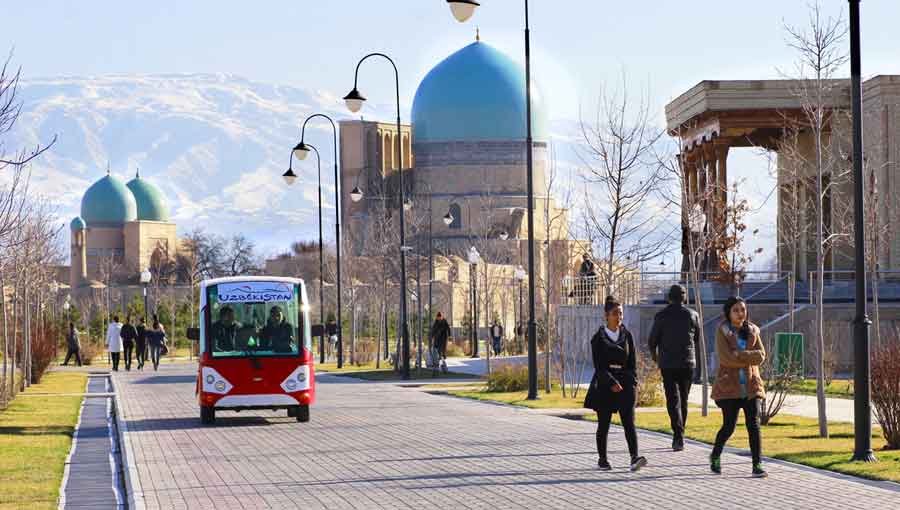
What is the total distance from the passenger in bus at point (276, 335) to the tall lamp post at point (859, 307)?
10140 millimetres

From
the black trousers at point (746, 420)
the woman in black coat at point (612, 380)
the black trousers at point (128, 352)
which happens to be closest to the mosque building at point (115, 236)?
the black trousers at point (128, 352)

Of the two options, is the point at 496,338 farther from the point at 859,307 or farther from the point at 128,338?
the point at 859,307

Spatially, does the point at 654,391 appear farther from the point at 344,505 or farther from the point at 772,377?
the point at 344,505

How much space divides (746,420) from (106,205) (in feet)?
317

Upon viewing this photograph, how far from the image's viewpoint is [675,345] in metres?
16.5

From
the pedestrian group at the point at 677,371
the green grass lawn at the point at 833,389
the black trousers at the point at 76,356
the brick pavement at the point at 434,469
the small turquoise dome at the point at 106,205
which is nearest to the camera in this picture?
the brick pavement at the point at 434,469

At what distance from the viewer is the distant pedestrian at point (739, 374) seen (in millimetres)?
14164

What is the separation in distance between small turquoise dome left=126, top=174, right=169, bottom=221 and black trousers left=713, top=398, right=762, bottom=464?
98658 millimetres

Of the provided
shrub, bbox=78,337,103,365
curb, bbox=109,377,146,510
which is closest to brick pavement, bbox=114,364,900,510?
curb, bbox=109,377,146,510

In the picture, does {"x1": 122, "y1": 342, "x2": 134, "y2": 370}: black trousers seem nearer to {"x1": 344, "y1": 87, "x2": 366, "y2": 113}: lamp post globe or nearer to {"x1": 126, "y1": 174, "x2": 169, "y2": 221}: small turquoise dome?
{"x1": 344, "y1": 87, "x2": 366, "y2": 113}: lamp post globe

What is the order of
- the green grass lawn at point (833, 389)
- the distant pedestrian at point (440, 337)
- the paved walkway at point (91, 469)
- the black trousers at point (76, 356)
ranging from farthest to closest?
the black trousers at point (76, 356)
the distant pedestrian at point (440, 337)
the green grass lawn at point (833, 389)
the paved walkway at point (91, 469)

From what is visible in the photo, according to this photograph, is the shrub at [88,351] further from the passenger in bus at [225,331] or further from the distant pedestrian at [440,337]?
the passenger in bus at [225,331]

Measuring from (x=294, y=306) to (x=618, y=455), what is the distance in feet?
27.7

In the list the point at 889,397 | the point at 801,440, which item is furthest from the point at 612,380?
the point at 801,440
